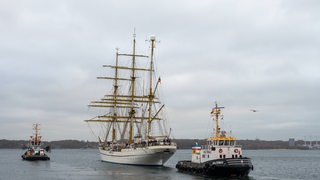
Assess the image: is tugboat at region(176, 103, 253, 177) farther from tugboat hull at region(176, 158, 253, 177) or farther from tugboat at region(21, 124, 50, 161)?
tugboat at region(21, 124, 50, 161)

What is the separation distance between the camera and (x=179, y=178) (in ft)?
216

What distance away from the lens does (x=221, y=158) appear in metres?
64.3

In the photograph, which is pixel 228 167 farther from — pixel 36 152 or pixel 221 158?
pixel 36 152

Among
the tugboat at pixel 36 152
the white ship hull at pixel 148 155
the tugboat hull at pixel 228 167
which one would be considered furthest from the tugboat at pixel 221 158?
the tugboat at pixel 36 152

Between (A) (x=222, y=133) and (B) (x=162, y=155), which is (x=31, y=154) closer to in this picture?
(B) (x=162, y=155)

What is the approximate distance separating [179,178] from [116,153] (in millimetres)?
40300

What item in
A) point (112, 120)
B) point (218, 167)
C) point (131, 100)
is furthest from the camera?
point (112, 120)

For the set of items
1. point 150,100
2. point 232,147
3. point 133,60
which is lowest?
point 232,147

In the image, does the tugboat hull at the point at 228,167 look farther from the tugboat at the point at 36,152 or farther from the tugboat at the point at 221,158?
the tugboat at the point at 36,152

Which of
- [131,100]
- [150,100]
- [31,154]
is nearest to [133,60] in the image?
[131,100]

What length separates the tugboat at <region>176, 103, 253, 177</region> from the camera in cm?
6256

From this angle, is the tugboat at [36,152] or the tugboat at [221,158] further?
the tugboat at [36,152]

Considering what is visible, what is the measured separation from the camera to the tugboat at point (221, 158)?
62.6 m

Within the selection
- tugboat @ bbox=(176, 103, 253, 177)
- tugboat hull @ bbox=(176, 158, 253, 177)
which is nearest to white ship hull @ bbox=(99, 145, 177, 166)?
tugboat @ bbox=(176, 103, 253, 177)
